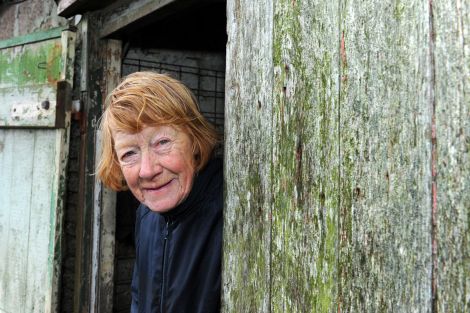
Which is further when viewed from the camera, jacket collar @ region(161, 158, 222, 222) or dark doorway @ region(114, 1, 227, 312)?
dark doorway @ region(114, 1, 227, 312)

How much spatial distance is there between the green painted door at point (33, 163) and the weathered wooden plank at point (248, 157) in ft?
4.85

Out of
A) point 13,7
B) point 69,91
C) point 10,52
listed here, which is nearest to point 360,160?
point 69,91

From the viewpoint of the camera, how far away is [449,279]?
0.88 m

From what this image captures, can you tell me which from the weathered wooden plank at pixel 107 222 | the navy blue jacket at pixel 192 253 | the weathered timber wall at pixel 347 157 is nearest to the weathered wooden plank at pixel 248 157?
the weathered timber wall at pixel 347 157

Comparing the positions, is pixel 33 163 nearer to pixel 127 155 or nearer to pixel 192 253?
pixel 127 155

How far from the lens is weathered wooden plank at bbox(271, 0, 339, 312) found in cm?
113

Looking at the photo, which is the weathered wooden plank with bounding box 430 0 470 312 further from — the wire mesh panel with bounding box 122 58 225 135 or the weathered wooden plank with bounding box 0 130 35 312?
the wire mesh panel with bounding box 122 58 225 135

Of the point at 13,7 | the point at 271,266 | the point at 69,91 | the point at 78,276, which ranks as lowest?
the point at 78,276

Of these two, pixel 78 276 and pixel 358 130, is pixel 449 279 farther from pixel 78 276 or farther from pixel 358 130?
pixel 78 276

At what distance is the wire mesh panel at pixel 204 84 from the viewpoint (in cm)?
340

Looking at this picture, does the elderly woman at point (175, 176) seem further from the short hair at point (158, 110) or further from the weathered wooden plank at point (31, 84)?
the weathered wooden plank at point (31, 84)

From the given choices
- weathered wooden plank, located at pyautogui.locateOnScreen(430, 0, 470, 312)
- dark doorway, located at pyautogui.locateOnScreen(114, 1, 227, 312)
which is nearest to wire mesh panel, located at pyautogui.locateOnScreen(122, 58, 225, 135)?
dark doorway, located at pyautogui.locateOnScreen(114, 1, 227, 312)

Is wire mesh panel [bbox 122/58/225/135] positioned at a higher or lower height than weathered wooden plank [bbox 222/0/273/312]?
higher

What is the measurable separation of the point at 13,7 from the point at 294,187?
3365 mm
